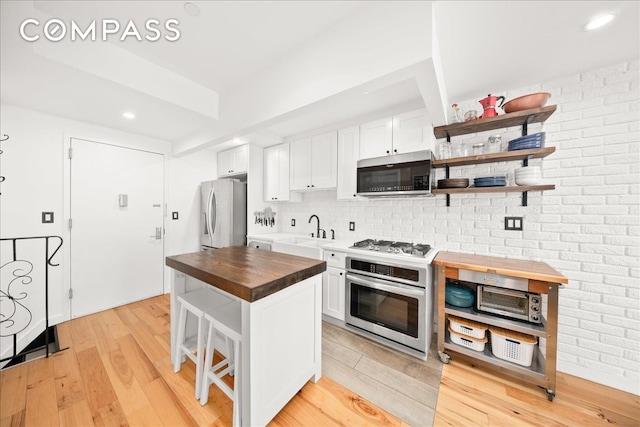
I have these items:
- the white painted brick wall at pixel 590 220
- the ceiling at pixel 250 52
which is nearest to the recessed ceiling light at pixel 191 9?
the ceiling at pixel 250 52

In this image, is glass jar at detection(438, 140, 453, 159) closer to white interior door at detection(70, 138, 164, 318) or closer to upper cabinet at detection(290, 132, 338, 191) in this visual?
upper cabinet at detection(290, 132, 338, 191)

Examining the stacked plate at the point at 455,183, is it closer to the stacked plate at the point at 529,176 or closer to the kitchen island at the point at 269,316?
the stacked plate at the point at 529,176

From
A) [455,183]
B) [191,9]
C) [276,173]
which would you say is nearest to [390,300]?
[455,183]

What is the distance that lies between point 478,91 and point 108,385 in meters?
4.10

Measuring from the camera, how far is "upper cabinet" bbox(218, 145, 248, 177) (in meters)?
3.59

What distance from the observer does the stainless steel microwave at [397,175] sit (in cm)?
218

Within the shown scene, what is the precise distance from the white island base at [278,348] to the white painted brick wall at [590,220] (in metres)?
1.86

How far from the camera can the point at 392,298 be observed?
216 cm

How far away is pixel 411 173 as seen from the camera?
2244 mm

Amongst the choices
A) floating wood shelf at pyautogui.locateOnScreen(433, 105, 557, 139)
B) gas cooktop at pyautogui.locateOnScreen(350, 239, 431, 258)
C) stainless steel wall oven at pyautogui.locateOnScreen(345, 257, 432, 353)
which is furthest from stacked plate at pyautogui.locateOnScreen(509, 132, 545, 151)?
stainless steel wall oven at pyautogui.locateOnScreen(345, 257, 432, 353)

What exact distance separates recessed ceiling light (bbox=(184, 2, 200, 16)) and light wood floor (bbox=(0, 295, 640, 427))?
2610 millimetres

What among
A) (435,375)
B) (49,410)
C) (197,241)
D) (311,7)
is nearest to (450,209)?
(435,375)

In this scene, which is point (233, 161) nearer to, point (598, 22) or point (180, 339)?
point (180, 339)

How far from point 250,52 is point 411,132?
1669 millimetres
